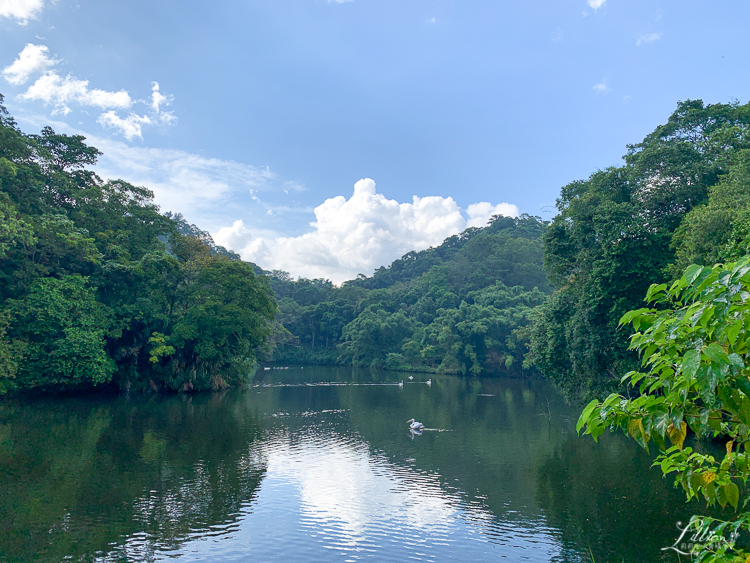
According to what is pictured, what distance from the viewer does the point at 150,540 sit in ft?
31.5

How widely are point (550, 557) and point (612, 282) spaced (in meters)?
12.1

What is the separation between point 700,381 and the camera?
2186 mm

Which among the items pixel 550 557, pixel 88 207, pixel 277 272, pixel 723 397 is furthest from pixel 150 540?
pixel 277 272

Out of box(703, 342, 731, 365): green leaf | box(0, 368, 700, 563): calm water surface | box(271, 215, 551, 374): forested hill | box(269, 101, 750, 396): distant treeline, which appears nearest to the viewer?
box(703, 342, 731, 365): green leaf

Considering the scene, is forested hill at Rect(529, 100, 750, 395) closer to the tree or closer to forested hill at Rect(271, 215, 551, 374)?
the tree

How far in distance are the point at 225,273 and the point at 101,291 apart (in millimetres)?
7965

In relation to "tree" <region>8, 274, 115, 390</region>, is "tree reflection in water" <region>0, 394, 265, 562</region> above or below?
below

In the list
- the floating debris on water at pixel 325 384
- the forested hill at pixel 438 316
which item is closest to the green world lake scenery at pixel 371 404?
the floating debris on water at pixel 325 384

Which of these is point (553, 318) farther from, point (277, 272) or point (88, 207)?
point (277, 272)

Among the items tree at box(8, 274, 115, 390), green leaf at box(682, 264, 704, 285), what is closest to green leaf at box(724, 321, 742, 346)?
green leaf at box(682, 264, 704, 285)

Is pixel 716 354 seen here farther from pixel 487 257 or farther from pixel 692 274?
pixel 487 257

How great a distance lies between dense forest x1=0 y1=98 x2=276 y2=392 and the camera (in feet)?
86.3

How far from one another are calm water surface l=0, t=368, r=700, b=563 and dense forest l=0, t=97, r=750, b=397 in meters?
4.21

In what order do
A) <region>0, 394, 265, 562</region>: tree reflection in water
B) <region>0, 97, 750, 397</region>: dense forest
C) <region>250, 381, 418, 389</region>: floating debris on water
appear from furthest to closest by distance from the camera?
<region>250, 381, 418, 389</region>: floating debris on water < <region>0, 97, 750, 397</region>: dense forest < <region>0, 394, 265, 562</region>: tree reflection in water
